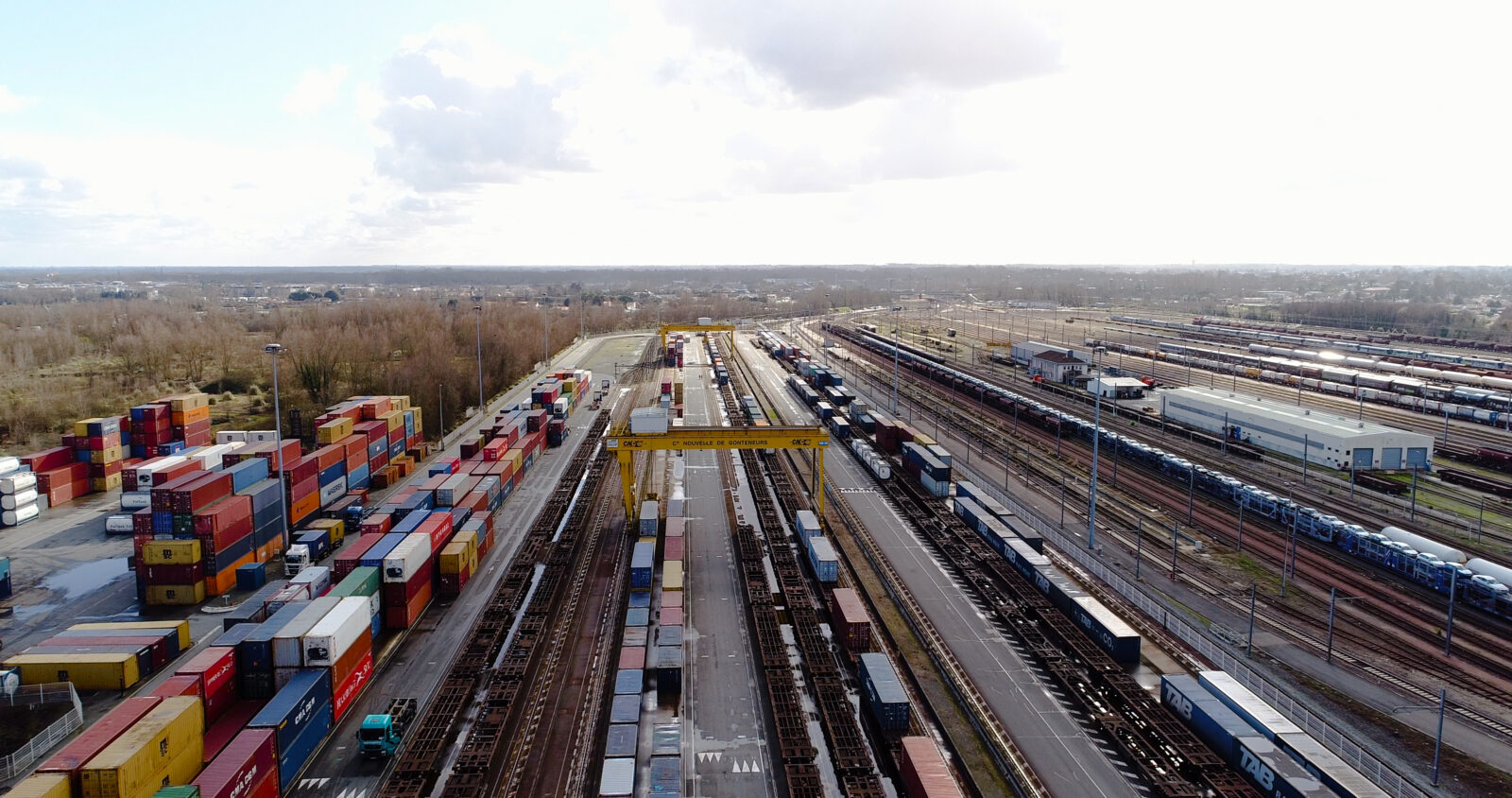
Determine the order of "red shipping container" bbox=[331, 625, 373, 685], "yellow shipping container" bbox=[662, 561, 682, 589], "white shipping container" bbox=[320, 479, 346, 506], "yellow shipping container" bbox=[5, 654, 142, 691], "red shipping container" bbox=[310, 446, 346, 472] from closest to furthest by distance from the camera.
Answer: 1. "red shipping container" bbox=[331, 625, 373, 685]
2. "yellow shipping container" bbox=[5, 654, 142, 691]
3. "yellow shipping container" bbox=[662, 561, 682, 589]
4. "red shipping container" bbox=[310, 446, 346, 472]
5. "white shipping container" bbox=[320, 479, 346, 506]

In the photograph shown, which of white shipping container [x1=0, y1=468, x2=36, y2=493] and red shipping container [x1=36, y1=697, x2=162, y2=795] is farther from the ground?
white shipping container [x1=0, y1=468, x2=36, y2=493]

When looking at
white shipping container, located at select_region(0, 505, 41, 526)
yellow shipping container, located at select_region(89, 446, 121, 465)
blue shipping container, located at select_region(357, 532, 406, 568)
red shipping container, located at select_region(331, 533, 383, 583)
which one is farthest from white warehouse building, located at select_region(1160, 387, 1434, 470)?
white shipping container, located at select_region(0, 505, 41, 526)

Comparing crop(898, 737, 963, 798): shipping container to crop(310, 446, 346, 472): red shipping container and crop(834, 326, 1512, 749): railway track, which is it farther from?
crop(310, 446, 346, 472): red shipping container

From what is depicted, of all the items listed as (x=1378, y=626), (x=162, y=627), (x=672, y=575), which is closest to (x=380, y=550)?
(x=162, y=627)

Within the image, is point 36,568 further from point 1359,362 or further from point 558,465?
point 1359,362

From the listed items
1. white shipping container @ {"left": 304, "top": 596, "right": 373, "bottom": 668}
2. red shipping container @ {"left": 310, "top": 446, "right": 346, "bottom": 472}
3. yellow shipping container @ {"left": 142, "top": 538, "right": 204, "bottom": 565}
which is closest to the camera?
white shipping container @ {"left": 304, "top": 596, "right": 373, "bottom": 668}

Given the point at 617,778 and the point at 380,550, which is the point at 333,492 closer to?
the point at 380,550
